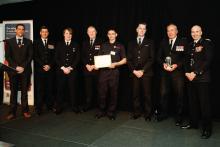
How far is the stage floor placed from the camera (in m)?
3.66

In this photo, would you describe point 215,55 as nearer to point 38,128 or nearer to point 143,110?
point 143,110

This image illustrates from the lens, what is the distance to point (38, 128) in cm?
427

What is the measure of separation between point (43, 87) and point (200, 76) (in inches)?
114

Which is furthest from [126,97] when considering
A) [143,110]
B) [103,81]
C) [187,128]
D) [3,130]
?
[3,130]

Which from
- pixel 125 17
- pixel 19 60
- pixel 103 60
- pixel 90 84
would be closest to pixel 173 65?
pixel 103 60

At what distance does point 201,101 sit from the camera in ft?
12.7

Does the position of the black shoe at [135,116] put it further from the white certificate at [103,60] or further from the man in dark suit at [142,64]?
the white certificate at [103,60]

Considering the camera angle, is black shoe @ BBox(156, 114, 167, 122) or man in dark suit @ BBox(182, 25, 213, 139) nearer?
man in dark suit @ BBox(182, 25, 213, 139)

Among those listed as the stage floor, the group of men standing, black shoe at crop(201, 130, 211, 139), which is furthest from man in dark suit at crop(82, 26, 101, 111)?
black shoe at crop(201, 130, 211, 139)

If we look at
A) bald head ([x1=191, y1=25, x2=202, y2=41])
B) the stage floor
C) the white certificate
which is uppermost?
bald head ([x1=191, y1=25, x2=202, y2=41])

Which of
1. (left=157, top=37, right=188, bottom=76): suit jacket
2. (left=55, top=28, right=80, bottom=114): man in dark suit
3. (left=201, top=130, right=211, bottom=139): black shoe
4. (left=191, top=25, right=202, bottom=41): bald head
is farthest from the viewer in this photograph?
(left=55, top=28, right=80, bottom=114): man in dark suit

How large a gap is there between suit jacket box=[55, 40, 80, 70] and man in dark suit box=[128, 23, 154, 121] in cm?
106

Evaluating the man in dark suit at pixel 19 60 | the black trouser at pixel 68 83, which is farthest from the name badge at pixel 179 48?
the man in dark suit at pixel 19 60

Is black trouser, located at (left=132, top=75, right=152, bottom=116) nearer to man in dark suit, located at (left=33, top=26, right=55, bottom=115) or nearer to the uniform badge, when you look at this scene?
the uniform badge
